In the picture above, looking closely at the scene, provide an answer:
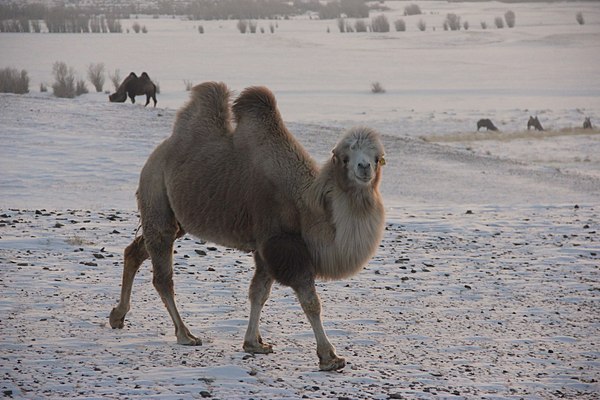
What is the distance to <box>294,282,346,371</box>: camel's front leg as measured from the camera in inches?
258

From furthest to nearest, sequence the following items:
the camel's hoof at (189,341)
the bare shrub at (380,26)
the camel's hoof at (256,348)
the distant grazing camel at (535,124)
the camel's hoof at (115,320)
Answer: the bare shrub at (380,26) < the distant grazing camel at (535,124) < the camel's hoof at (115,320) < the camel's hoof at (189,341) < the camel's hoof at (256,348)

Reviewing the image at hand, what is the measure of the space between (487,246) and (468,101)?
2343cm

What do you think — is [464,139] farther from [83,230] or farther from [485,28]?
[485,28]

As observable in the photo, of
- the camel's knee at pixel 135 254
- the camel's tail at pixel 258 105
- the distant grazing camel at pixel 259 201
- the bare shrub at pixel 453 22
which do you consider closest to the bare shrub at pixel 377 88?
the bare shrub at pixel 453 22

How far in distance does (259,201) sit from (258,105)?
87 cm

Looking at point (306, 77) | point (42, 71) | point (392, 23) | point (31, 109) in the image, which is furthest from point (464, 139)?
point (392, 23)

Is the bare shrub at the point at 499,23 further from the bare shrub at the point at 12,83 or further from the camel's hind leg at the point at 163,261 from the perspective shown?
the camel's hind leg at the point at 163,261

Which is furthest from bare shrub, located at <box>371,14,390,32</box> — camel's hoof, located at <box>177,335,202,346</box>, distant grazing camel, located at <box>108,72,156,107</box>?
camel's hoof, located at <box>177,335,202,346</box>

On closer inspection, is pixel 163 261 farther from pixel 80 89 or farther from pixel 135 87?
pixel 80 89

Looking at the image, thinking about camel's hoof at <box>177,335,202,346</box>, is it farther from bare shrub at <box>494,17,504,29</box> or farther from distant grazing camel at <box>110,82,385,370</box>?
bare shrub at <box>494,17,504,29</box>

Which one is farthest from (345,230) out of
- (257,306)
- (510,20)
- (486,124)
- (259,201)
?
(510,20)

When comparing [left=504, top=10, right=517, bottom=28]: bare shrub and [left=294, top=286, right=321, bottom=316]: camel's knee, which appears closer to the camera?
[left=294, top=286, right=321, bottom=316]: camel's knee

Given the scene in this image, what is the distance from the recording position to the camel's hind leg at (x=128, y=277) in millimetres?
7555

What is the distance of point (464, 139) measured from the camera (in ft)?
87.6
